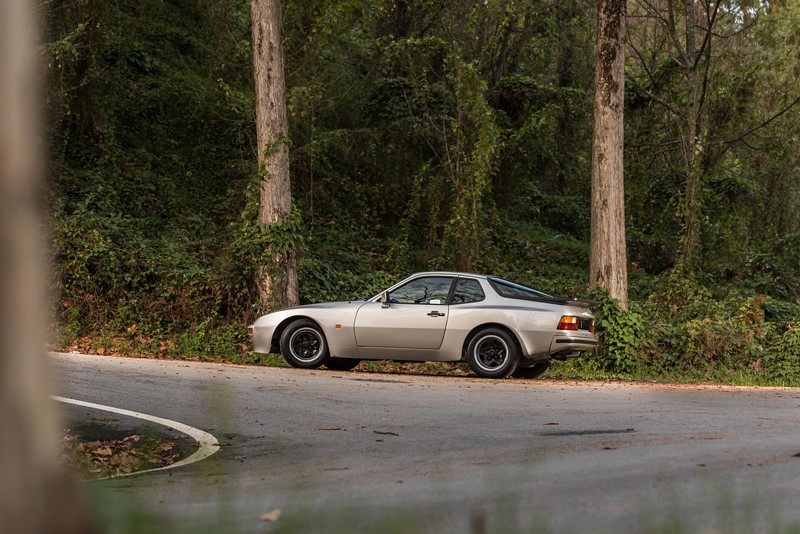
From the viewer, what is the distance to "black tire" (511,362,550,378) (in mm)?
16188

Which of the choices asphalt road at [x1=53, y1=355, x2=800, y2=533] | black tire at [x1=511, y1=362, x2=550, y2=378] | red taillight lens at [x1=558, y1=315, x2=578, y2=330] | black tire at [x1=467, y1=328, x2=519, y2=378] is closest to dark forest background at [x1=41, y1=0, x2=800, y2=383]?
black tire at [x1=511, y1=362, x2=550, y2=378]

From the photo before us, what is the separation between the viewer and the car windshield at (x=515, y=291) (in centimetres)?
1541

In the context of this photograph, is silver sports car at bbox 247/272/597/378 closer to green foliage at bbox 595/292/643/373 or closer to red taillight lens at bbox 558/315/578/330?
red taillight lens at bbox 558/315/578/330

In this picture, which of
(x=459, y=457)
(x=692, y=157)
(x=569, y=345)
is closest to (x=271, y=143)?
(x=569, y=345)

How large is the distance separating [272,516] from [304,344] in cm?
1069

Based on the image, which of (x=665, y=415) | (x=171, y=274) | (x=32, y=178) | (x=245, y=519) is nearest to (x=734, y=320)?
(x=665, y=415)

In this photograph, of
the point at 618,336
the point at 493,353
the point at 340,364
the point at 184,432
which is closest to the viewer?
the point at 184,432

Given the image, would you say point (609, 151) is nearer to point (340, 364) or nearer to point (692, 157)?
point (340, 364)

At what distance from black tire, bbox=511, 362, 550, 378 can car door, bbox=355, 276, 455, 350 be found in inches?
71.6

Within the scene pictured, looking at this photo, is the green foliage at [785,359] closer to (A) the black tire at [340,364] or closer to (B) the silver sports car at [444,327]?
(B) the silver sports car at [444,327]

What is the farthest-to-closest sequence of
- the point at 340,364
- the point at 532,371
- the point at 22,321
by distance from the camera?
→ 1. the point at 340,364
2. the point at 532,371
3. the point at 22,321

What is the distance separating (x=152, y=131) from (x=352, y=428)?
2214 centimetres

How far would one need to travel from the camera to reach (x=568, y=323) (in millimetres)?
15070

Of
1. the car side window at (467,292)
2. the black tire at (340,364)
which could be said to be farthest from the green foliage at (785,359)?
the black tire at (340,364)
